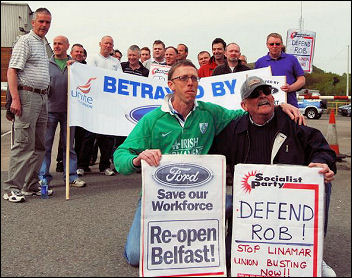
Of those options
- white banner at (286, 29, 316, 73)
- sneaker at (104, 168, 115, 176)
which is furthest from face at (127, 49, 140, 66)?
white banner at (286, 29, 316, 73)

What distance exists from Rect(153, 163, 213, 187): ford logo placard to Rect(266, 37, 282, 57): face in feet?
11.8

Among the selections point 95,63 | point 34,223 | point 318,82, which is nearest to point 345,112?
point 95,63

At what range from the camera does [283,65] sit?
639 centimetres

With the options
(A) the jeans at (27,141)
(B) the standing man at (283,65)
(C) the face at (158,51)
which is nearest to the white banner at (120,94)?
(B) the standing man at (283,65)

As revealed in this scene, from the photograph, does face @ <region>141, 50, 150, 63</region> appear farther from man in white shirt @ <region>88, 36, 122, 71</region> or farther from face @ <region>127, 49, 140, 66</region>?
man in white shirt @ <region>88, 36, 122, 71</region>

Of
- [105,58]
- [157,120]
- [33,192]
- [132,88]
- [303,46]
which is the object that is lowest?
[33,192]

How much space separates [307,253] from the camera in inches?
120

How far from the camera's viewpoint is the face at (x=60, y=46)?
6.22 metres

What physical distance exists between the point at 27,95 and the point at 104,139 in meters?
2.39

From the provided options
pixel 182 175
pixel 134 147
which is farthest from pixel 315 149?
pixel 134 147

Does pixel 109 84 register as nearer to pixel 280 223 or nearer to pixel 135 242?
pixel 135 242

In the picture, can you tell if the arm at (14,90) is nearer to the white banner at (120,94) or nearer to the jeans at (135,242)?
the white banner at (120,94)

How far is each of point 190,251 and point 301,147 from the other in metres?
1.08

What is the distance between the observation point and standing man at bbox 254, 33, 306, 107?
6.29m
